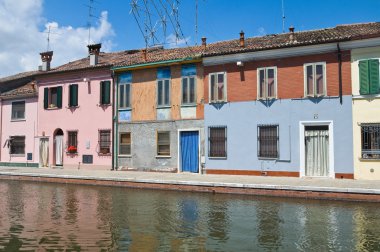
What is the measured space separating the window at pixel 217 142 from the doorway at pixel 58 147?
1075cm

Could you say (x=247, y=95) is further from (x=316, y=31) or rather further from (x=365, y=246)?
(x=365, y=246)

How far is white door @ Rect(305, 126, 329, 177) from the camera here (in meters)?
18.9

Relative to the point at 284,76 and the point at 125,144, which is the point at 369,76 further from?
the point at 125,144

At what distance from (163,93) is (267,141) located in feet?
21.4

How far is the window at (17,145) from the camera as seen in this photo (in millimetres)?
28856

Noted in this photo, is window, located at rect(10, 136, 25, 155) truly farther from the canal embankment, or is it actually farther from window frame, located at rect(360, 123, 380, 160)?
window frame, located at rect(360, 123, 380, 160)

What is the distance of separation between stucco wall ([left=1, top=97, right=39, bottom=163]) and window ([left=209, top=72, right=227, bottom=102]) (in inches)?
523

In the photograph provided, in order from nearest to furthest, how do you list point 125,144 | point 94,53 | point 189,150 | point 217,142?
point 217,142, point 189,150, point 125,144, point 94,53

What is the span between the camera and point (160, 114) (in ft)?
76.5

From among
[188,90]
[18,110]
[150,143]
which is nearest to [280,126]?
[188,90]

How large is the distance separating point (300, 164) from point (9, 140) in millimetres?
20216

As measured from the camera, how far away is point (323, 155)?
18.9 meters

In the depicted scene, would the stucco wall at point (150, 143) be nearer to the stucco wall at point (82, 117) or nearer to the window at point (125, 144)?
the window at point (125, 144)

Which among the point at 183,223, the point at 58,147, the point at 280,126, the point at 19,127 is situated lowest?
the point at 183,223
